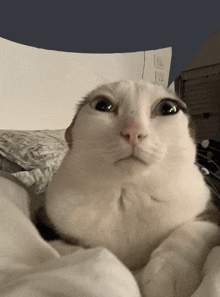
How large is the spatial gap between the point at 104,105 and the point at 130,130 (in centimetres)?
14

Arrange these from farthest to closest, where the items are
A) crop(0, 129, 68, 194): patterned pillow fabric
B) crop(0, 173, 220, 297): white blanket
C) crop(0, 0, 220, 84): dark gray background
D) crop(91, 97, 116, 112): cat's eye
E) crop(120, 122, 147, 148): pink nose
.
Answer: crop(0, 0, 220, 84): dark gray background, crop(0, 129, 68, 194): patterned pillow fabric, crop(91, 97, 116, 112): cat's eye, crop(120, 122, 147, 148): pink nose, crop(0, 173, 220, 297): white blanket

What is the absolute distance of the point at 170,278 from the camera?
1.21ft

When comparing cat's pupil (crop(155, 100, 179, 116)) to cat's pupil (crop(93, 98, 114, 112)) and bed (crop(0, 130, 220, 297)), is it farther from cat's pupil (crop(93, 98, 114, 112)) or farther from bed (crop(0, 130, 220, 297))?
bed (crop(0, 130, 220, 297))

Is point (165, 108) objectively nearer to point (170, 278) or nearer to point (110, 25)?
point (170, 278)

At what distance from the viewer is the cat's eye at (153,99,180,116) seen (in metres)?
0.55

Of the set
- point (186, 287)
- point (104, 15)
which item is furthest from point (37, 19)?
point (186, 287)

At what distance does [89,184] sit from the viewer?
55 cm

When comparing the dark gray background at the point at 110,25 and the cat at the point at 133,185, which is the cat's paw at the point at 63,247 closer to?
the cat at the point at 133,185

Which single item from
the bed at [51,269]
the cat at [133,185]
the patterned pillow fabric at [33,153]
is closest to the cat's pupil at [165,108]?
the cat at [133,185]

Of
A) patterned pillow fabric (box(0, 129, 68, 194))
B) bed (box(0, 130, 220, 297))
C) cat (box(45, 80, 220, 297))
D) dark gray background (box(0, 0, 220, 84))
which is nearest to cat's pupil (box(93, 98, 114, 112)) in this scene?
cat (box(45, 80, 220, 297))

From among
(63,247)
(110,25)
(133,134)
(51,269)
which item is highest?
(110,25)

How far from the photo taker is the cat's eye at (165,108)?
1.79 ft

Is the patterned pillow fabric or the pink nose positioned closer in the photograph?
the pink nose

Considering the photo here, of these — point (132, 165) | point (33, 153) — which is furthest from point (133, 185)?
point (33, 153)
